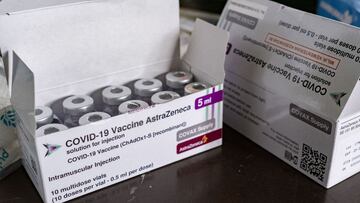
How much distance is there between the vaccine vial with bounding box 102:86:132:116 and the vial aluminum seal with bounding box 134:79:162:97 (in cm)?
2

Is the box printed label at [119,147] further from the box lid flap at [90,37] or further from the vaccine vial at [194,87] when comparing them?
the box lid flap at [90,37]

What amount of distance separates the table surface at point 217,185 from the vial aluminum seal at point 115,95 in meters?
0.13

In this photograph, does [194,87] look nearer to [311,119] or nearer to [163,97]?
[163,97]

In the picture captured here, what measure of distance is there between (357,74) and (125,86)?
384 mm

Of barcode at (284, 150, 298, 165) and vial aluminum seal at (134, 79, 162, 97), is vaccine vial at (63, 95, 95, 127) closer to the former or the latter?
vial aluminum seal at (134, 79, 162, 97)

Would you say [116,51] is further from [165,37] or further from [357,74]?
[357,74]

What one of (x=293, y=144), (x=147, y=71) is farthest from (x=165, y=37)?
(x=293, y=144)

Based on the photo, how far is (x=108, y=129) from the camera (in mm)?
639

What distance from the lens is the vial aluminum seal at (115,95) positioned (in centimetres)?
74

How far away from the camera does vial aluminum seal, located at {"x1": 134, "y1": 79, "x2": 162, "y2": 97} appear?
76 cm

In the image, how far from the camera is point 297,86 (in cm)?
70

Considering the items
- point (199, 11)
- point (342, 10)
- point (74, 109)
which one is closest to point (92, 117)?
point (74, 109)

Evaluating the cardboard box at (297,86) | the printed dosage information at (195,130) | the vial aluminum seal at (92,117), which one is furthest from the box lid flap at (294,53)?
the vial aluminum seal at (92,117)

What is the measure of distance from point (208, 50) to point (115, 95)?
180 millimetres
